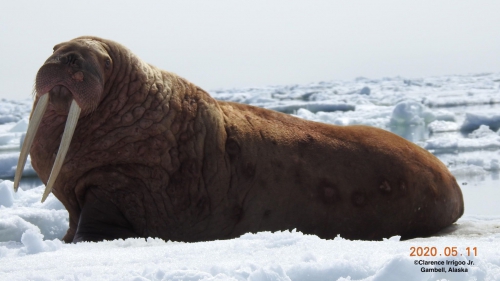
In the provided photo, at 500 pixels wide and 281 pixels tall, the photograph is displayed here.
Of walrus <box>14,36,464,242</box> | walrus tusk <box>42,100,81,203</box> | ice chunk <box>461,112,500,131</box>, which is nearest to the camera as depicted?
walrus tusk <box>42,100,81,203</box>

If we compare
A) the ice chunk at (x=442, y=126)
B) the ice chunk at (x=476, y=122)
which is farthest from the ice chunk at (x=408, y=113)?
the ice chunk at (x=476, y=122)

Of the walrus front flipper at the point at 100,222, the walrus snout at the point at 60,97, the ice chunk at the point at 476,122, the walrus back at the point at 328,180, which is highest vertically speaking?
the walrus snout at the point at 60,97

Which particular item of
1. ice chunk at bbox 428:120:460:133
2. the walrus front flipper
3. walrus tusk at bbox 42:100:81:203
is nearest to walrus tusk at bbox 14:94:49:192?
walrus tusk at bbox 42:100:81:203

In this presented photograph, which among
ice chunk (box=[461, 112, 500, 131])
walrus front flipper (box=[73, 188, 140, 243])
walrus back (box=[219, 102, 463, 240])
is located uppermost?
walrus back (box=[219, 102, 463, 240])

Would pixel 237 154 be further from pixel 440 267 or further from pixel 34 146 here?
pixel 440 267

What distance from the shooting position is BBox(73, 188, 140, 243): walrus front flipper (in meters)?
4.07

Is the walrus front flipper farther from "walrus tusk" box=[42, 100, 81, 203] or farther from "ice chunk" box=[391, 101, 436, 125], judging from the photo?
"ice chunk" box=[391, 101, 436, 125]

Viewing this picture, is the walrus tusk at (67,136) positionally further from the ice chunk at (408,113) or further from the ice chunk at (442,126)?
the ice chunk at (408,113)

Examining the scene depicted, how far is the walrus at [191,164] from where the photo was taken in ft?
14.0

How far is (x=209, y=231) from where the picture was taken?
4.47m

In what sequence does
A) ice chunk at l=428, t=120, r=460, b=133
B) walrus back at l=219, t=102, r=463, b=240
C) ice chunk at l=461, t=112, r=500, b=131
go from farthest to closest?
ice chunk at l=461, t=112, r=500, b=131
ice chunk at l=428, t=120, r=460, b=133
walrus back at l=219, t=102, r=463, b=240

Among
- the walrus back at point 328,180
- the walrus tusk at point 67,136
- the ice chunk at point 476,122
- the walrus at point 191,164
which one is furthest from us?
the ice chunk at point 476,122

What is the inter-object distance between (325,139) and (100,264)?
256 centimetres

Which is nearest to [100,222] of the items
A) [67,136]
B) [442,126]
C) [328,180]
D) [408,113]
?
[67,136]
